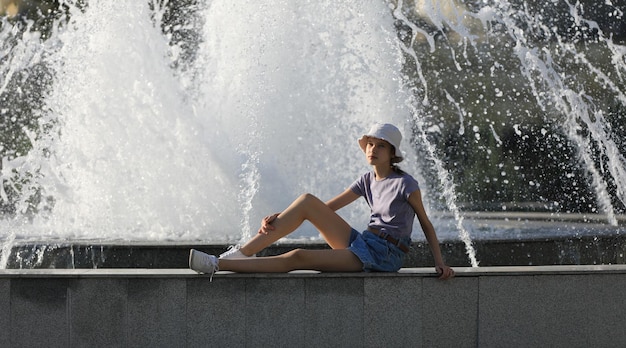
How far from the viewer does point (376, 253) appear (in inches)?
232

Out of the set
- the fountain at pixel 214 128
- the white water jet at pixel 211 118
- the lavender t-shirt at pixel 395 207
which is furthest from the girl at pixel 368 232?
the white water jet at pixel 211 118

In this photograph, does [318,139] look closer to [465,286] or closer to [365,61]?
[365,61]

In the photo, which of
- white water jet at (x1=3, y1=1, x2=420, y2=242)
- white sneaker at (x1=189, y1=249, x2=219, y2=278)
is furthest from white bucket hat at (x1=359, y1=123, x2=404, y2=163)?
white water jet at (x1=3, y1=1, x2=420, y2=242)

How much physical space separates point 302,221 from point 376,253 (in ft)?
1.61

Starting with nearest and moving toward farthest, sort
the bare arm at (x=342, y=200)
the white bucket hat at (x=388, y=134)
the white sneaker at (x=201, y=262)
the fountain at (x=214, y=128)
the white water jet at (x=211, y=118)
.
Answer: the white sneaker at (x=201, y=262) → the white bucket hat at (x=388, y=134) → the bare arm at (x=342, y=200) → the fountain at (x=214, y=128) → the white water jet at (x=211, y=118)

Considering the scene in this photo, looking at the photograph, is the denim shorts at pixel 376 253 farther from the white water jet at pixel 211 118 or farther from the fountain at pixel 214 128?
the white water jet at pixel 211 118

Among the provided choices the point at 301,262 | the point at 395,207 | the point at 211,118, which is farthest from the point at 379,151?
the point at 211,118

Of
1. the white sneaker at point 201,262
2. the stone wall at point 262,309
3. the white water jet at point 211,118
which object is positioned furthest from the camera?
the white water jet at point 211,118

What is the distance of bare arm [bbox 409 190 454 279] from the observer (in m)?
5.77

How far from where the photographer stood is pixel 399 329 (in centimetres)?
582

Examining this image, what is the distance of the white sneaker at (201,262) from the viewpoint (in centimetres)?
559

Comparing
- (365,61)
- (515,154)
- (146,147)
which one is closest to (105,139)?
(146,147)

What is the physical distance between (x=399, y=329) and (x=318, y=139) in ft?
20.6

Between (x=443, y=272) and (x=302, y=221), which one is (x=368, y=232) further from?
(x=443, y=272)
